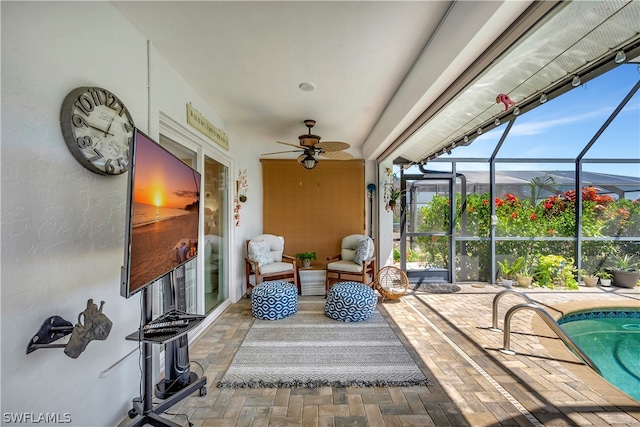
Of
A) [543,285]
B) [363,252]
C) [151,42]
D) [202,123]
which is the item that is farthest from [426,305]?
[151,42]

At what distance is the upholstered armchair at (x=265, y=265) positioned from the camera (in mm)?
3918

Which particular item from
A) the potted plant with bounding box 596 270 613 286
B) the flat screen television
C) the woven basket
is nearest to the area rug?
the woven basket

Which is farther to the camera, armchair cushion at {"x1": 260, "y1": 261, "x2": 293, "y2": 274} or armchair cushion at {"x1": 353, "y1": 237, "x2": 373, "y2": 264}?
armchair cushion at {"x1": 353, "y1": 237, "x2": 373, "y2": 264}

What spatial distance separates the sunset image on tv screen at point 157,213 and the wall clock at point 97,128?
0.26 meters

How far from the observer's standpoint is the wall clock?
133 centimetres

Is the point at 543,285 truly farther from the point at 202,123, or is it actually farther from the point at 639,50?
the point at 202,123

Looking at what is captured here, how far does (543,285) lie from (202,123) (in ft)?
20.8

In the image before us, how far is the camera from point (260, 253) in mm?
4016

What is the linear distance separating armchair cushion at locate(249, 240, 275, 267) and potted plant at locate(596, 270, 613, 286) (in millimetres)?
6192

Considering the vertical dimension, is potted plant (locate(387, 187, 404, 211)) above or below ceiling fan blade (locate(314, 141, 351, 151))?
below

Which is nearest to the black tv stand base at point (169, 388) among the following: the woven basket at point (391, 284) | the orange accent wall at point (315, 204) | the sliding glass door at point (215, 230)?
the sliding glass door at point (215, 230)

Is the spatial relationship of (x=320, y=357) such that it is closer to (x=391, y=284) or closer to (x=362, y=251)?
(x=362, y=251)

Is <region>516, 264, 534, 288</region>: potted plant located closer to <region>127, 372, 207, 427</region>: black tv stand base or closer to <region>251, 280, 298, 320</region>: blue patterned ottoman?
<region>251, 280, 298, 320</region>: blue patterned ottoman

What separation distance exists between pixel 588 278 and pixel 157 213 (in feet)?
22.7
